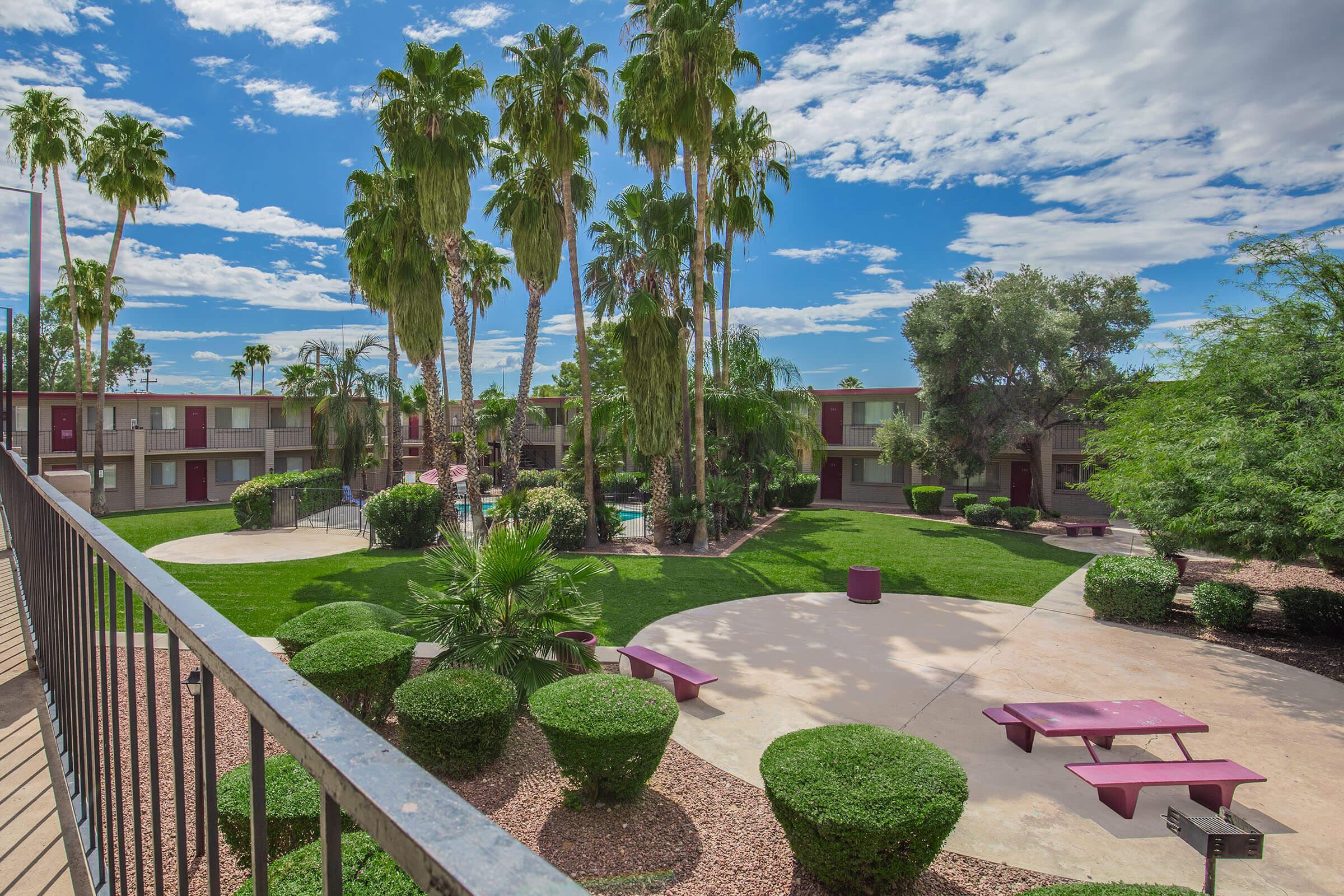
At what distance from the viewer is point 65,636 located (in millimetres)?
2990

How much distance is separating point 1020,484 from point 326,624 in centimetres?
3087

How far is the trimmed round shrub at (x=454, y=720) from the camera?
5.84 meters

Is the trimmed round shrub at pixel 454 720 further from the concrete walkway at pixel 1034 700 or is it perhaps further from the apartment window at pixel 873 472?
the apartment window at pixel 873 472

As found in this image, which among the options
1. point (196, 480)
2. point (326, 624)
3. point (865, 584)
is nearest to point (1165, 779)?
point (865, 584)

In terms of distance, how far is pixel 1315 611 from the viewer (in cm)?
1065

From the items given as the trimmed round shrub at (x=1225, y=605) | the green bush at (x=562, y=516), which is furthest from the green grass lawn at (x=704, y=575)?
the trimmed round shrub at (x=1225, y=605)

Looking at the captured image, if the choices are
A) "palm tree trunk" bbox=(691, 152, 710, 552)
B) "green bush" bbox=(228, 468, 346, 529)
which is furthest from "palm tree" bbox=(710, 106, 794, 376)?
"green bush" bbox=(228, 468, 346, 529)

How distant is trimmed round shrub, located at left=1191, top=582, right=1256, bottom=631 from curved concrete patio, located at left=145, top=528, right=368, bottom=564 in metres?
17.5

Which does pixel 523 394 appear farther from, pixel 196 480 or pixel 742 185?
pixel 196 480

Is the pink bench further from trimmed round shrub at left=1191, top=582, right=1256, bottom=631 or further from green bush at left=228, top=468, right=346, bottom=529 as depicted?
green bush at left=228, top=468, right=346, bottom=529

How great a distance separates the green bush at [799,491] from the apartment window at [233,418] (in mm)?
25520

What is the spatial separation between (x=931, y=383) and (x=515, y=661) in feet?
78.8

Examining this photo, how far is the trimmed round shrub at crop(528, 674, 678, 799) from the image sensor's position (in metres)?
5.44

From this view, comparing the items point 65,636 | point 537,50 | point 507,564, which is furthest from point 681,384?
point 65,636
